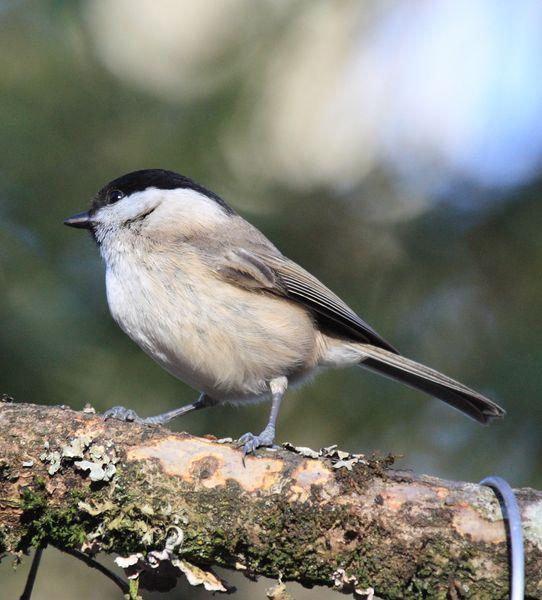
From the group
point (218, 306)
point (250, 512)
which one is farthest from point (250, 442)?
point (218, 306)

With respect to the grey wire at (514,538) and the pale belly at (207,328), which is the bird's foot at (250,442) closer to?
the pale belly at (207,328)

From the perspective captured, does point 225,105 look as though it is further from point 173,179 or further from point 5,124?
point 5,124

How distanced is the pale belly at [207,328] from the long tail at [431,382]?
0.38 metres

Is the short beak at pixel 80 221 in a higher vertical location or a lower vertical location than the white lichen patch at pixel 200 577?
higher

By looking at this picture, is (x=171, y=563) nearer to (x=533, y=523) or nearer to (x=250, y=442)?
(x=250, y=442)

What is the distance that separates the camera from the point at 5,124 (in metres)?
2.99

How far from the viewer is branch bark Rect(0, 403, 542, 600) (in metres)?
1.82

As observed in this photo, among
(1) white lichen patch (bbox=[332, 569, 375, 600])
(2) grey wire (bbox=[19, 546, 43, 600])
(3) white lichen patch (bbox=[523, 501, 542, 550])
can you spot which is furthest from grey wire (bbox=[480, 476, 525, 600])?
(2) grey wire (bbox=[19, 546, 43, 600])

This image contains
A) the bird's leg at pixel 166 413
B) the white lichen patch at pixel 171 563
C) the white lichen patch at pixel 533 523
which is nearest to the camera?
the white lichen patch at pixel 533 523

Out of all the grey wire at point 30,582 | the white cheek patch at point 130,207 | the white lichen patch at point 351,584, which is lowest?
the grey wire at point 30,582

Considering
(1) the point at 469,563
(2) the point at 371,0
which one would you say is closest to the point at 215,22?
(2) the point at 371,0

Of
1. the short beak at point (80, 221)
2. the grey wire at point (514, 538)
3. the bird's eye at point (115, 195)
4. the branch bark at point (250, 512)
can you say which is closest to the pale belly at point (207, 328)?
the short beak at point (80, 221)

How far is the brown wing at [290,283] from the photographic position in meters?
2.99

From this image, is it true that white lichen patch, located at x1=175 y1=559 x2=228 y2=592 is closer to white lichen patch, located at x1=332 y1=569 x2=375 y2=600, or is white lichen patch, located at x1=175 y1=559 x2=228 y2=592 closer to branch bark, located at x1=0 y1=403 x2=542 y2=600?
branch bark, located at x1=0 y1=403 x2=542 y2=600
